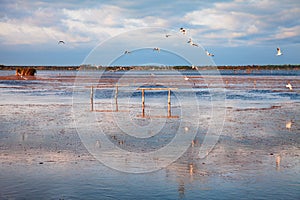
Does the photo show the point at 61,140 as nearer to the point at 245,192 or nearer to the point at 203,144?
the point at 203,144

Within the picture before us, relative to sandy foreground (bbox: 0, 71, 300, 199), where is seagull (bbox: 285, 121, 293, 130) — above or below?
above

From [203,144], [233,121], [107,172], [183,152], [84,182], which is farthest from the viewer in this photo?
[233,121]

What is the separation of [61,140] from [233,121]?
1090 cm

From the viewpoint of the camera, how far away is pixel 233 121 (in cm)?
2328

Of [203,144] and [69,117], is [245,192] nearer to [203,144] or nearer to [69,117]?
[203,144]

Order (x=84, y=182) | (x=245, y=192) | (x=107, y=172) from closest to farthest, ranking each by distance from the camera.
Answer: (x=245, y=192) → (x=84, y=182) → (x=107, y=172)

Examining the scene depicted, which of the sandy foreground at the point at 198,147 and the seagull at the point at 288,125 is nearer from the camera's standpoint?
the sandy foreground at the point at 198,147

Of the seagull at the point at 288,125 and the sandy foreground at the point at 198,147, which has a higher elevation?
the seagull at the point at 288,125

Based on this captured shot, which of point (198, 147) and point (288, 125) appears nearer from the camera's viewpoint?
point (198, 147)

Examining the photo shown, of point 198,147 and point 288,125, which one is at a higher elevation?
point 288,125

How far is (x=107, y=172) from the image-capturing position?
39.1 ft

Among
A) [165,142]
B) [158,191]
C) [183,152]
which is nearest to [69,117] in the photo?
[165,142]

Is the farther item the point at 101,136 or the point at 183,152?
the point at 101,136

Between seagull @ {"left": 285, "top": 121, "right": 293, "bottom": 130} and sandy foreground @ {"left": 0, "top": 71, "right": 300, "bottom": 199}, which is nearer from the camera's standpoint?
sandy foreground @ {"left": 0, "top": 71, "right": 300, "bottom": 199}
